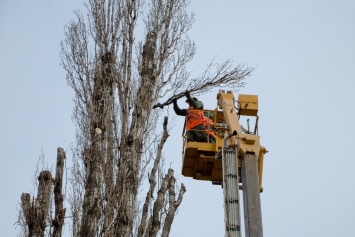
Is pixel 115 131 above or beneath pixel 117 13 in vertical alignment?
beneath

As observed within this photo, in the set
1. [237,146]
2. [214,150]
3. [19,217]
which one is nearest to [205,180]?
[214,150]

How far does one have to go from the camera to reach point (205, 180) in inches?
356

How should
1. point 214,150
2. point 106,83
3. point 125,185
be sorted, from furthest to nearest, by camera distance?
point 106,83 < point 125,185 < point 214,150

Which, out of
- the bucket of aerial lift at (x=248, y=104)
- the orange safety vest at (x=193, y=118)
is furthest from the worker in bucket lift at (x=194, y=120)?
the bucket of aerial lift at (x=248, y=104)

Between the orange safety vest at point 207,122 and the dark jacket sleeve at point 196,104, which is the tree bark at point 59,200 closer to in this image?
the dark jacket sleeve at point 196,104

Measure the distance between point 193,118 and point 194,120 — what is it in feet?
0.19

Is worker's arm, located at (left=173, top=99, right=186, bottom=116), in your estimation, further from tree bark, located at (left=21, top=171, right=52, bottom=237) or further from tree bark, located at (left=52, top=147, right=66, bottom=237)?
tree bark, located at (left=21, top=171, right=52, bottom=237)

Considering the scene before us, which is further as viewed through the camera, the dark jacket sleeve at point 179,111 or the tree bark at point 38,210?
the tree bark at point 38,210

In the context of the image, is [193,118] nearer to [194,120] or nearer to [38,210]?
[194,120]

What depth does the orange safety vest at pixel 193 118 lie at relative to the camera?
9383 mm

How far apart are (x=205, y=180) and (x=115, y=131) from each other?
10.6ft

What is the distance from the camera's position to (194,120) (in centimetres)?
945

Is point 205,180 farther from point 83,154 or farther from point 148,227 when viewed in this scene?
point 83,154

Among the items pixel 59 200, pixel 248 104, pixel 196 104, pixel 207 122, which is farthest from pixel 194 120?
pixel 59 200
